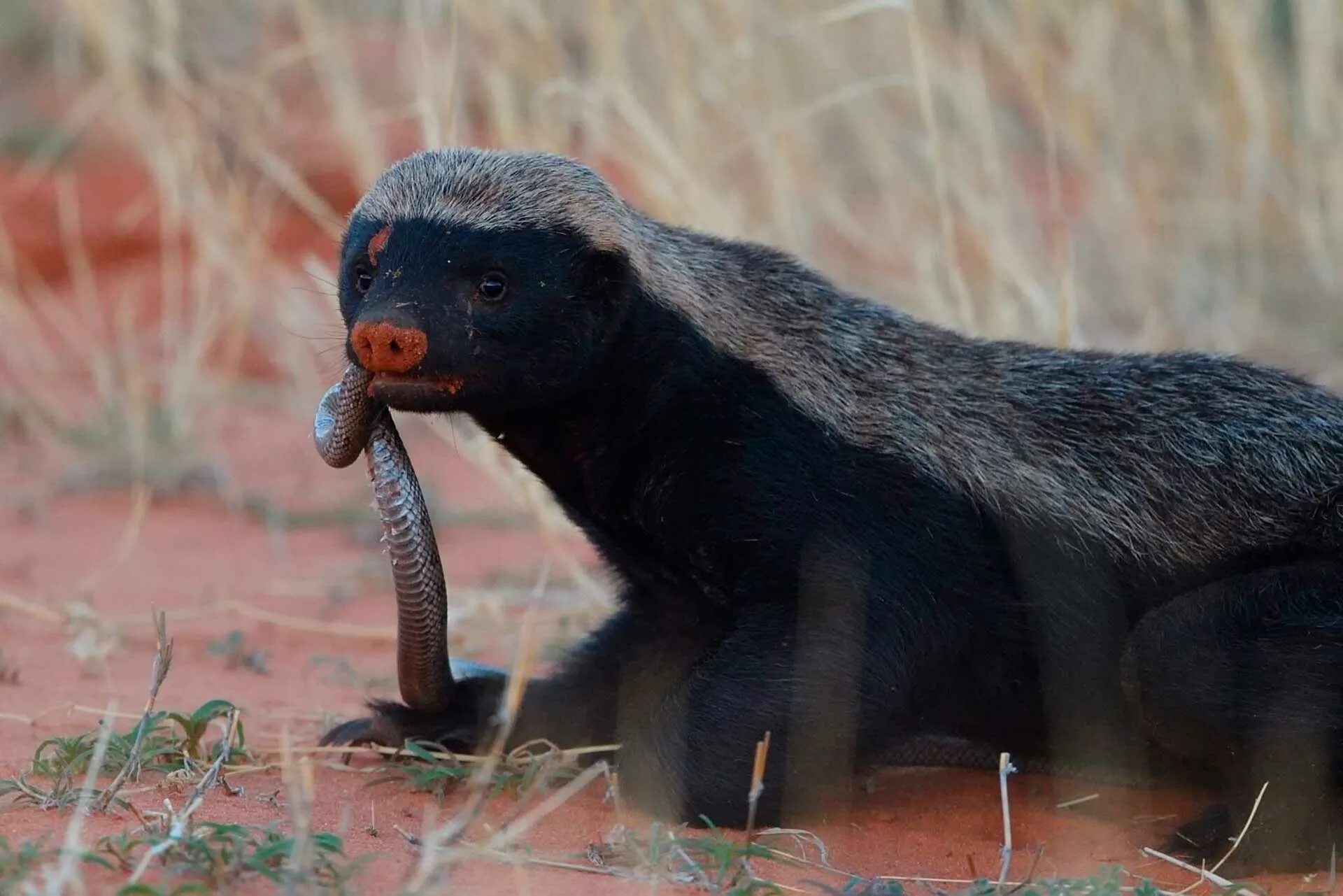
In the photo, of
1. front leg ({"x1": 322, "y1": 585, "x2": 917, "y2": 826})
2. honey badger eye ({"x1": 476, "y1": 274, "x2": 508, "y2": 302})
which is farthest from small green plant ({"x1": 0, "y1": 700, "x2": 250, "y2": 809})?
honey badger eye ({"x1": 476, "y1": 274, "x2": 508, "y2": 302})

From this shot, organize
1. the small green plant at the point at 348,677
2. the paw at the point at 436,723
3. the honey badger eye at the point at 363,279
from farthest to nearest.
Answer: the small green plant at the point at 348,677 → the paw at the point at 436,723 → the honey badger eye at the point at 363,279

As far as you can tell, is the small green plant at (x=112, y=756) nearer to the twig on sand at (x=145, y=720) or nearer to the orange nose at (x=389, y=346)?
the twig on sand at (x=145, y=720)

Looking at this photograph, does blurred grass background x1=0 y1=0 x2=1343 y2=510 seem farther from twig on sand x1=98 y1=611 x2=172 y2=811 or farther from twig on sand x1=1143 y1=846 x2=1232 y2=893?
twig on sand x1=98 y1=611 x2=172 y2=811

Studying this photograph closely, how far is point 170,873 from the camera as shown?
2.91 metres

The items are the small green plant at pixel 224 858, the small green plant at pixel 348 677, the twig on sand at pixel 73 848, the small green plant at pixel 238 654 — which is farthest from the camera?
the small green plant at pixel 238 654

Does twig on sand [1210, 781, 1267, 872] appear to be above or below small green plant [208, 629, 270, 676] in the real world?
below

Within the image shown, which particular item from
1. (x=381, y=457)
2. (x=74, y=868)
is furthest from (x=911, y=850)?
(x=74, y=868)

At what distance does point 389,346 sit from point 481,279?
0.28 metres

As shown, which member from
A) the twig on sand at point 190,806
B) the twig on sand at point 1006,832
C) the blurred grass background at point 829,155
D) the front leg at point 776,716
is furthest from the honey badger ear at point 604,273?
the blurred grass background at point 829,155

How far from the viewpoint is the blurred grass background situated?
6457 millimetres

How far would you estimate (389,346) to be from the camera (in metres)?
3.60

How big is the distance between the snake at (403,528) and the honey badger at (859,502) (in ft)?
0.60

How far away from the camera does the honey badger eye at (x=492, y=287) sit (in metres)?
3.74

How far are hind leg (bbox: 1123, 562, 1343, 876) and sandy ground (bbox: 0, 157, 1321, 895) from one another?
0.13 meters
